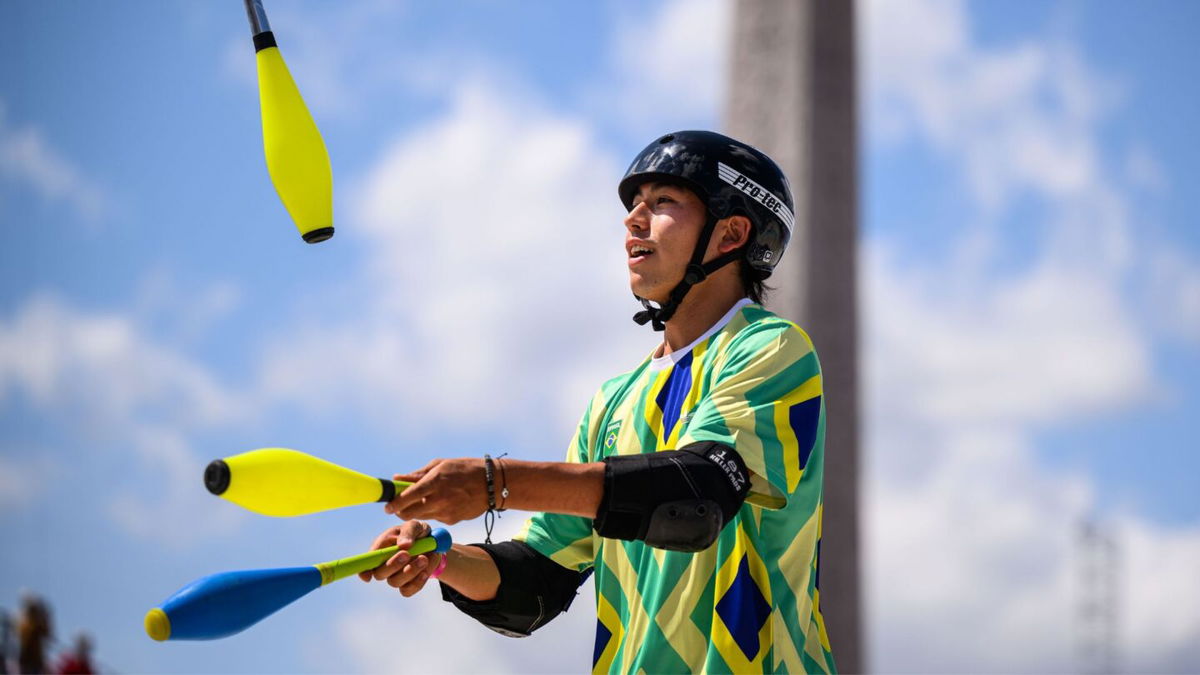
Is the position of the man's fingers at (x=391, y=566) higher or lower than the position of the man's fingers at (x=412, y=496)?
lower

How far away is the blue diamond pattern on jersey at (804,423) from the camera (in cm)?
502

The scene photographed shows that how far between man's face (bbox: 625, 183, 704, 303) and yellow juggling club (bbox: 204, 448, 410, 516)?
151 cm

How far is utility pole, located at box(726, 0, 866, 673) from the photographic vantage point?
11859 millimetres

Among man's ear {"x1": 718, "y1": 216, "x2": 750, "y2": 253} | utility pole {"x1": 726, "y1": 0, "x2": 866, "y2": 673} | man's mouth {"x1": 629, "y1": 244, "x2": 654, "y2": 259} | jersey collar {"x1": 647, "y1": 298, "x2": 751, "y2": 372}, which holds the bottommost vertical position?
jersey collar {"x1": 647, "y1": 298, "x2": 751, "y2": 372}

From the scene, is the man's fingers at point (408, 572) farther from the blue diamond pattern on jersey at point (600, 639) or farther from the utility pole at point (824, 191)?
the utility pole at point (824, 191)

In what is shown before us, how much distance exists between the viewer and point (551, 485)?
461cm

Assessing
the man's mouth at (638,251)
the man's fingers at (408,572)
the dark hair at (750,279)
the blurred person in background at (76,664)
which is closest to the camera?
the man's fingers at (408,572)

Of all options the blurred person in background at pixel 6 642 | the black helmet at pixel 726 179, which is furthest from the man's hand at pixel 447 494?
the blurred person in background at pixel 6 642

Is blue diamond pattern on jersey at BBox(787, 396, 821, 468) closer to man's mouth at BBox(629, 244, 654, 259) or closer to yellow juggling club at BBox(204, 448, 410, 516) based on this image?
man's mouth at BBox(629, 244, 654, 259)

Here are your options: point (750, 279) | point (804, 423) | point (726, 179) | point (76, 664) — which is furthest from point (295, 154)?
point (76, 664)

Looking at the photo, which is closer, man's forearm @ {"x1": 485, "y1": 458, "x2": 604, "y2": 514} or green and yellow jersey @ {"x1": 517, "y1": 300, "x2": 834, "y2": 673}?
man's forearm @ {"x1": 485, "y1": 458, "x2": 604, "y2": 514}

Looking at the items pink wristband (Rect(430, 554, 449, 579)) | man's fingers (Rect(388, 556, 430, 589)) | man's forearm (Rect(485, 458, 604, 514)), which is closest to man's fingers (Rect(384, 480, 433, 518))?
man's forearm (Rect(485, 458, 604, 514))

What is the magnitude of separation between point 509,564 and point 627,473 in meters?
1.35

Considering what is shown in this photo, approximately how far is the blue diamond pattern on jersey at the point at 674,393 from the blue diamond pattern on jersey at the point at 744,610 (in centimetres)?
60
